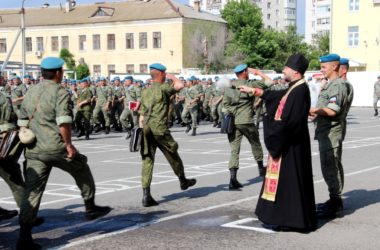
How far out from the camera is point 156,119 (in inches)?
346

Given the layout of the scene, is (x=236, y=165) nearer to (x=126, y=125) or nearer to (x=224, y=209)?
(x=224, y=209)

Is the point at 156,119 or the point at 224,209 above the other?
the point at 156,119

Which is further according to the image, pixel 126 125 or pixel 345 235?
pixel 126 125

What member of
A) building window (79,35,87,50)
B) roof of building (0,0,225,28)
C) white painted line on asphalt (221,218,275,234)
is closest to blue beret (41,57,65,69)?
white painted line on asphalt (221,218,275,234)

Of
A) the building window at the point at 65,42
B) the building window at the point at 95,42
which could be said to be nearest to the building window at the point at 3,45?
the building window at the point at 65,42

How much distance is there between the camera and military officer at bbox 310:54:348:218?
7824mm

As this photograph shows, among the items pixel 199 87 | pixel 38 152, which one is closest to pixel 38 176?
pixel 38 152

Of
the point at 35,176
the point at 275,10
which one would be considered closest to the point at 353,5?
the point at 35,176

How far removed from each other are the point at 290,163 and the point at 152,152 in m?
2.38

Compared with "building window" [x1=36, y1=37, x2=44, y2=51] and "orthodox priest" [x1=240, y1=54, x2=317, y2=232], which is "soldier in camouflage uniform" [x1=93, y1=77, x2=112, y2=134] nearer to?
"orthodox priest" [x1=240, y1=54, x2=317, y2=232]

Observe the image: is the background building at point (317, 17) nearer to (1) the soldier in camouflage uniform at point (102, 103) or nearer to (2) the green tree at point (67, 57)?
(2) the green tree at point (67, 57)

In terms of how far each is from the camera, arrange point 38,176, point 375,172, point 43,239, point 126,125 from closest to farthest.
Answer: point 38,176 < point 43,239 < point 375,172 < point 126,125

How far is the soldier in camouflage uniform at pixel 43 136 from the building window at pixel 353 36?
53953mm

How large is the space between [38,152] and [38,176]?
24cm
